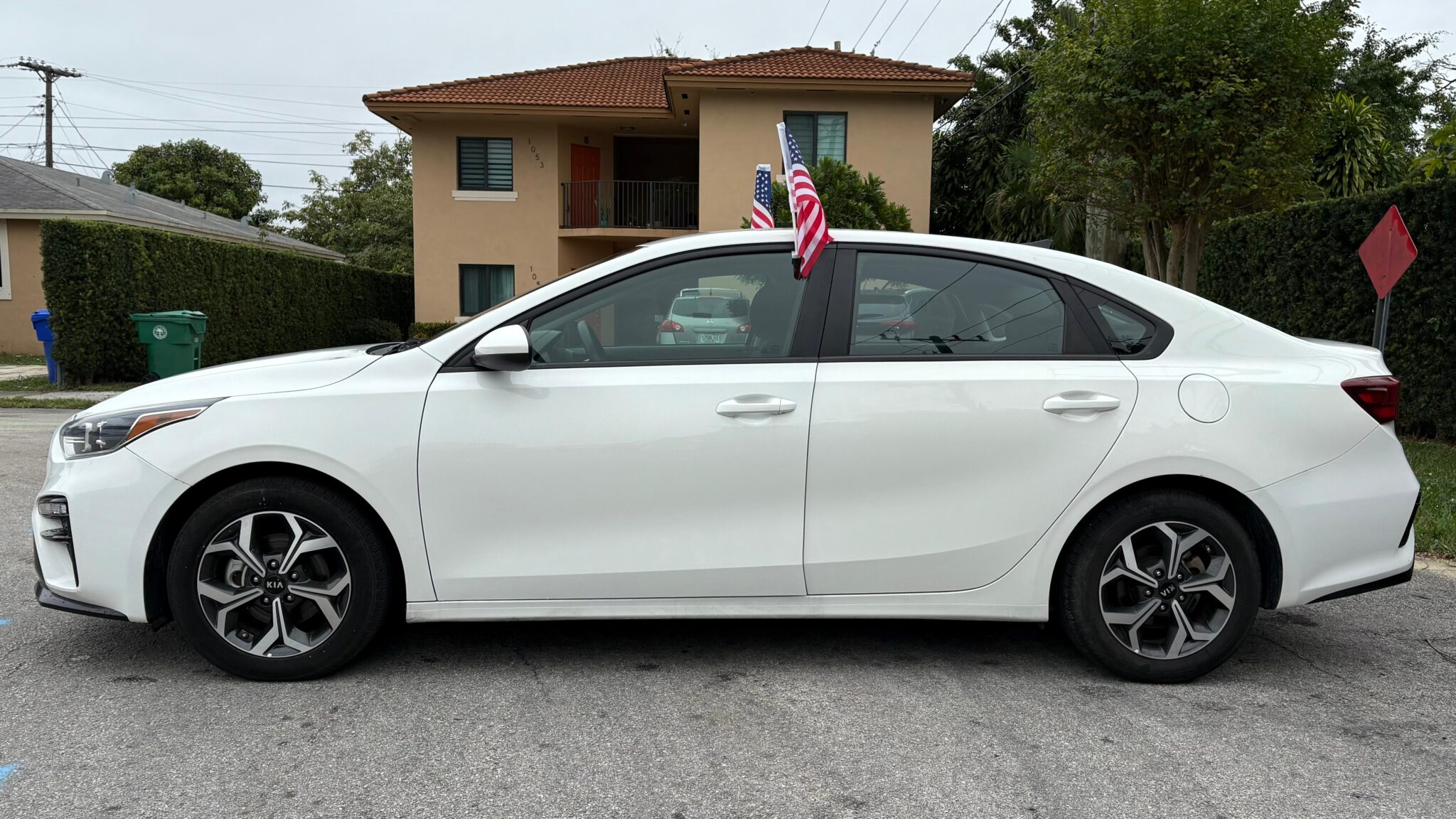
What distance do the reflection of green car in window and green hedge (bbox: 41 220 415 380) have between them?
1178 cm

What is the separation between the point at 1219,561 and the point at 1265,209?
961 centimetres

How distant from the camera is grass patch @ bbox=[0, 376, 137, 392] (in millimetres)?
15750

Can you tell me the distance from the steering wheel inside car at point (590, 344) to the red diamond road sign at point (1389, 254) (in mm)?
6273

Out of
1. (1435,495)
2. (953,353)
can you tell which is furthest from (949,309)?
(1435,495)

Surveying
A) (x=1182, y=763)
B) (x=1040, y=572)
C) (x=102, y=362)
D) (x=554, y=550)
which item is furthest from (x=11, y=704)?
(x=102, y=362)

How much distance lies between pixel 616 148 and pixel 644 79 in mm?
1999

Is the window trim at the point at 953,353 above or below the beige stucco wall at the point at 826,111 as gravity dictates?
below

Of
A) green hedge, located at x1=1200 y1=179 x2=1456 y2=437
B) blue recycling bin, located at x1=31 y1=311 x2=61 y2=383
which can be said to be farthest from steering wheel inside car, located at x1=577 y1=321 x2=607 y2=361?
blue recycling bin, located at x1=31 y1=311 x2=61 y2=383

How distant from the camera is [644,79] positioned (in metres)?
27.5

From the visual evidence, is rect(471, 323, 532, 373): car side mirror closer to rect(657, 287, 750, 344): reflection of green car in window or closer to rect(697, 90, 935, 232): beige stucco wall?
rect(657, 287, 750, 344): reflection of green car in window

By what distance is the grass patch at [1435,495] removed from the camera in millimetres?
5988

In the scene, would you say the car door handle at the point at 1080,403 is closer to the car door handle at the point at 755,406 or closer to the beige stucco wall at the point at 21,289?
the car door handle at the point at 755,406

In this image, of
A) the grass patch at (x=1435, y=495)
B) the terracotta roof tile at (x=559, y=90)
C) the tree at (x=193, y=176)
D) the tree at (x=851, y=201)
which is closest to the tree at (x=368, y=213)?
the tree at (x=193, y=176)

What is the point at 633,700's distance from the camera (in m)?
3.60
